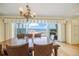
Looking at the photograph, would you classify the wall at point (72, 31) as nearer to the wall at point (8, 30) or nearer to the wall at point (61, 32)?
Answer: the wall at point (61, 32)

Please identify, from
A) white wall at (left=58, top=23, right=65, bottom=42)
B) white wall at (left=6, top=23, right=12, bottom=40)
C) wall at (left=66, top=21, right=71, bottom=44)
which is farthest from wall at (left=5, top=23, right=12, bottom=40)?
wall at (left=66, top=21, right=71, bottom=44)

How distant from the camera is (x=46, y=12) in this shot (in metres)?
1.46

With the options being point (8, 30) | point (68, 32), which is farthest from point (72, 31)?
point (8, 30)

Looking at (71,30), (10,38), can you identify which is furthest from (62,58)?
(10,38)

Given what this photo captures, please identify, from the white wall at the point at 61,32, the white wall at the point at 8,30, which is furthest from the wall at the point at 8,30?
the white wall at the point at 61,32

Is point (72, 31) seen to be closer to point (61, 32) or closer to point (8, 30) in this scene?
point (61, 32)

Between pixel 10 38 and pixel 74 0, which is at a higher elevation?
pixel 74 0

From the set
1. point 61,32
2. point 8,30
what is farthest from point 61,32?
point 8,30

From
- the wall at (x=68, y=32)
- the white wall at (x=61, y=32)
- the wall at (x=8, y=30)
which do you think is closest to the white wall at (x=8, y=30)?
the wall at (x=8, y=30)

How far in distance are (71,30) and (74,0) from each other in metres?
0.63

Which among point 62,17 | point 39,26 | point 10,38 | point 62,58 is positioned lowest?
point 62,58

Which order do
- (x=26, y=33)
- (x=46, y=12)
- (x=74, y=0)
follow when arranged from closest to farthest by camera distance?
1. (x=74, y=0)
2. (x=46, y=12)
3. (x=26, y=33)

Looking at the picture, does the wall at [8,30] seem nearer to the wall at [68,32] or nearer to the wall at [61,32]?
the wall at [61,32]

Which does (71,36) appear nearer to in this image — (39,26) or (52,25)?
(52,25)
